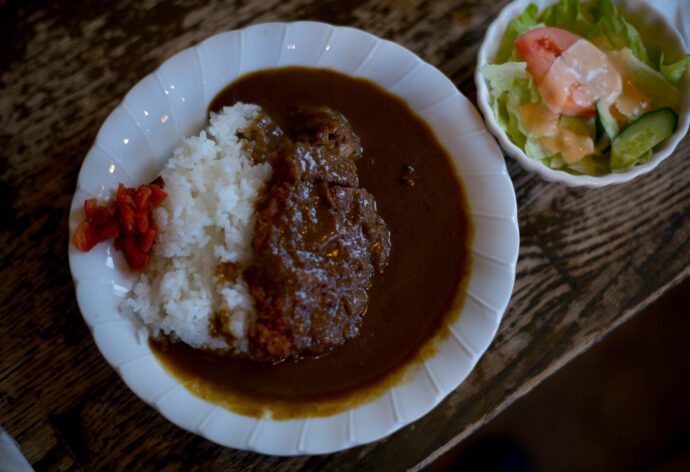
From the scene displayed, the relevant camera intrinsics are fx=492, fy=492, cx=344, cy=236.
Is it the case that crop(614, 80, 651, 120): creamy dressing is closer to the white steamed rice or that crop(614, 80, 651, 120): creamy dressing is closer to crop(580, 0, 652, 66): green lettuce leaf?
crop(580, 0, 652, 66): green lettuce leaf

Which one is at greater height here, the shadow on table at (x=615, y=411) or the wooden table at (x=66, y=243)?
the wooden table at (x=66, y=243)

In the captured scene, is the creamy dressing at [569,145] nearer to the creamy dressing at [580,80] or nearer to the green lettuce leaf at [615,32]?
the creamy dressing at [580,80]

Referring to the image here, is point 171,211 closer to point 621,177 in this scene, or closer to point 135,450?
point 135,450

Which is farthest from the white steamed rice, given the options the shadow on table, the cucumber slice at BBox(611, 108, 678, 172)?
the shadow on table

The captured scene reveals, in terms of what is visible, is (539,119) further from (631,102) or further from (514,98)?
(631,102)

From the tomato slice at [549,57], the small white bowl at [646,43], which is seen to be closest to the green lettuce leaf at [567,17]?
the small white bowl at [646,43]

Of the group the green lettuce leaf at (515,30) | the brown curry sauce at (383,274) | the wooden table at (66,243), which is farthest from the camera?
the green lettuce leaf at (515,30)

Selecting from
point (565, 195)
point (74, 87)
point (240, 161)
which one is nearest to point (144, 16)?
point (74, 87)
